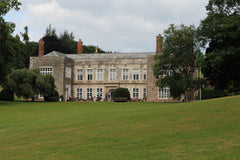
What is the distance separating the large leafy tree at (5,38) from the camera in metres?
35.2

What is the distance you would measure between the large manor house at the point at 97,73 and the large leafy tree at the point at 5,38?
14.4 m

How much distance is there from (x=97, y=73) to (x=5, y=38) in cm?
2031

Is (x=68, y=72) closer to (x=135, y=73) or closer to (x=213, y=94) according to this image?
(x=135, y=73)

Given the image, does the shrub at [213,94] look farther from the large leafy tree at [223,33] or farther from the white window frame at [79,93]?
the white window frame at [79,93]

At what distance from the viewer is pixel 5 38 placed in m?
36.1

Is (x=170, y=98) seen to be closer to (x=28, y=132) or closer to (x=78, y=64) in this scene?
(x=78, y=64)

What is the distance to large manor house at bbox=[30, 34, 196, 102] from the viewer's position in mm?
52062

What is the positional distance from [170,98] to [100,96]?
37.4ft

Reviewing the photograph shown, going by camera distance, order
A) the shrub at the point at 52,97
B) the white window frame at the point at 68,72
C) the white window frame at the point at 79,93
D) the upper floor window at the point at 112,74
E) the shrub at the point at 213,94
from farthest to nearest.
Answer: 1. the white window frame at the point at 79,93
2. the upper floor window at the point at 112,74
3. the white window frame at the point at 68,72
4. the shrub at the point at 213,94
5. the shrub at the point at 52,97

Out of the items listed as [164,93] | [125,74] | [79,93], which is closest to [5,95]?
[79,93]

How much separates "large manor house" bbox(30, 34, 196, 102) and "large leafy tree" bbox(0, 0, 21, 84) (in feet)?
47.4

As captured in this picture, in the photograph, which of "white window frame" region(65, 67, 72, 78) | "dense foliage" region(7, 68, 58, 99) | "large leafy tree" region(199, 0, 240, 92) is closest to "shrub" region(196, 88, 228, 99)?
"large leafy tree" region(199, 0, 240, 92)

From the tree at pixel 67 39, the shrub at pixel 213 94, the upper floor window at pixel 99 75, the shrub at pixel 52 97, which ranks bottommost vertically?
the shrub at pixel 52 97

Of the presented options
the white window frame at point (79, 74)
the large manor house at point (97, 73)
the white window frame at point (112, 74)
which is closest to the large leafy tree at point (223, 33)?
the large manor house at point (97, 73)
